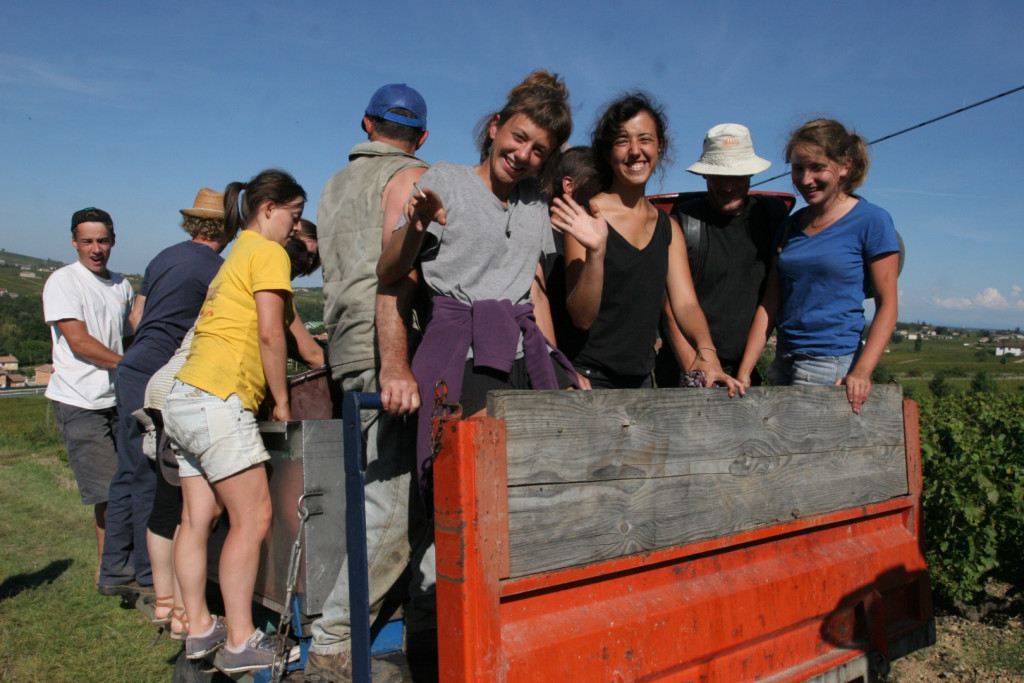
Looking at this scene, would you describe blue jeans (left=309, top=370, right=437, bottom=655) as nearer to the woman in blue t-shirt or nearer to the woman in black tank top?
the woman in black tank top

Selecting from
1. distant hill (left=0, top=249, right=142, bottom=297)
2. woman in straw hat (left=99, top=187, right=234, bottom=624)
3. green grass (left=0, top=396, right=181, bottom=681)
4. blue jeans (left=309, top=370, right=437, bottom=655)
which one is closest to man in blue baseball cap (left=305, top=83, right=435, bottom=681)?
blue jeans (left=309, top=370, right=437, bottom=655)

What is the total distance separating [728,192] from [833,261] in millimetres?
625

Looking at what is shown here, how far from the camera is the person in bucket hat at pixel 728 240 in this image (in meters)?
3.76

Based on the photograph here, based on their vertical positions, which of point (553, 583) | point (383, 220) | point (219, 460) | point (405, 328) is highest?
point (383, 220)

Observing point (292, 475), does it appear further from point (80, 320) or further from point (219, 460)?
point (80, 320)

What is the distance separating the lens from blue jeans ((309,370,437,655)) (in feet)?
8.91

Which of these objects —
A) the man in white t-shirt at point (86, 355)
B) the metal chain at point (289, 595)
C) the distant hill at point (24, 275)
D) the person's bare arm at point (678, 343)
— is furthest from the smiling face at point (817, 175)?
the distant hill at point (24, 275)

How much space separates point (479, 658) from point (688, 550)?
0.75m

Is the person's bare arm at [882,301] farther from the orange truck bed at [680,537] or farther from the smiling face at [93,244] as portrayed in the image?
the smiling face at [93,244]

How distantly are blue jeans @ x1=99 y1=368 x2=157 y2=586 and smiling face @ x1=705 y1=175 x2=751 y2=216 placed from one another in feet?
10.2

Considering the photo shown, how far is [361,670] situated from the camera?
2.20m

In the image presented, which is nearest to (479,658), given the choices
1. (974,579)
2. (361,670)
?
(361,670)

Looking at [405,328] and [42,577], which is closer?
[405,328]

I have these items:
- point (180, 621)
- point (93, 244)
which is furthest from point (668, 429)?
point (93, 244)
